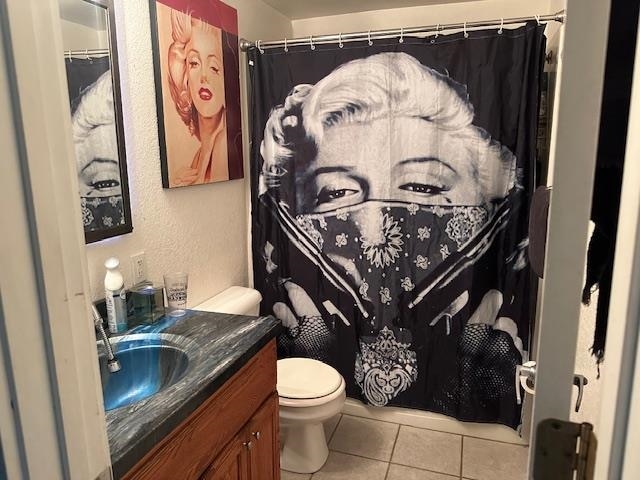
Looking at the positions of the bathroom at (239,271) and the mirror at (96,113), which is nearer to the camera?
the bathroom at (239,271)

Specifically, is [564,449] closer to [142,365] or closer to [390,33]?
[142,365]

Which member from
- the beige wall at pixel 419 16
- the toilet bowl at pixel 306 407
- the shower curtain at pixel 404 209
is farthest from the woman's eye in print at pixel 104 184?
the beige wall at pixel 419 16

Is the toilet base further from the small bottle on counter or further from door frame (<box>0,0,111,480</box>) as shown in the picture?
door frame (<box>0,0,111,480</box>)

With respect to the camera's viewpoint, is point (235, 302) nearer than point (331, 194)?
Yes

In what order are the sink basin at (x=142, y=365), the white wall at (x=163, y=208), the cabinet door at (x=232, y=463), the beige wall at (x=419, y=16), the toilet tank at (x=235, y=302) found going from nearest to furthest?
the cabinet door at (x=232, y=463), the sink basin at (x=142, y=365), the white wall at (x=163, y=208), the toilet tank at (x=235, y=302), the beige wall at (x=419, y=16)

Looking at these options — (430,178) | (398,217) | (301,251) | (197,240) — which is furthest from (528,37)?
(197,240)

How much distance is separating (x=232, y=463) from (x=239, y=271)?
4.13 ft

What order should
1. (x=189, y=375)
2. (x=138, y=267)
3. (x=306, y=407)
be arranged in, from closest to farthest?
(x=189, y=375) < (x=138, y=267) < (x=306, y=407)

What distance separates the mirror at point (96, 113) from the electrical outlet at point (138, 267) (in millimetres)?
135

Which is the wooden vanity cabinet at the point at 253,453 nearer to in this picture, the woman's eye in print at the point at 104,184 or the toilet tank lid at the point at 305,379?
the toilet tank lid at the point at 305,379

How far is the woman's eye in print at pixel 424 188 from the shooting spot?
7.44 ft

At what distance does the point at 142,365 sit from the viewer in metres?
1.61

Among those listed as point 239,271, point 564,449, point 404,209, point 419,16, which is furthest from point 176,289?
point 419,16

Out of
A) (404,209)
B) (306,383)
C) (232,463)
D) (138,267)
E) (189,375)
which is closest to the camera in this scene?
(189,375)
